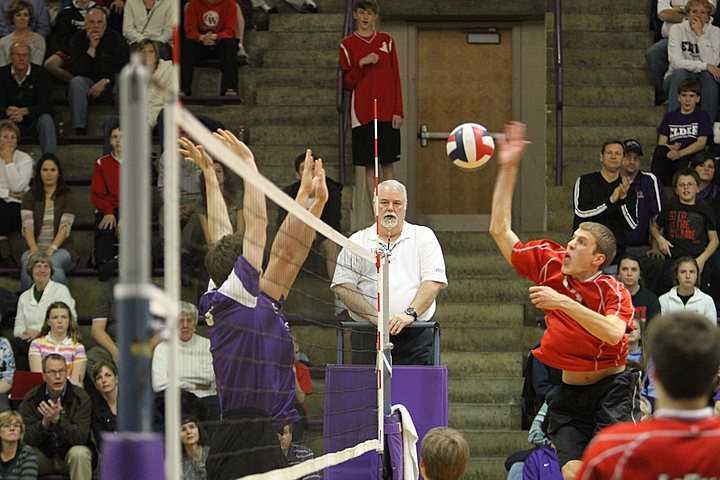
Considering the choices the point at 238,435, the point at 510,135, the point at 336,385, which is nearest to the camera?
the point at 238,435

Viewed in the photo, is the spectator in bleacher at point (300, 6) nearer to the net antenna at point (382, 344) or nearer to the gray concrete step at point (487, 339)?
the gray concrete step at point (487, 339)

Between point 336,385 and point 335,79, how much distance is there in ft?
27.5

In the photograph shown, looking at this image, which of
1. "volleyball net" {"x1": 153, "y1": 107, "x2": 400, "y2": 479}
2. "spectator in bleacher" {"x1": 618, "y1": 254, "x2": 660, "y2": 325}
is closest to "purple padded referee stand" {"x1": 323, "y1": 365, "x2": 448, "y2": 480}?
"volleyball net" {"x1": 153, "y1": 107, "x2": 400, "y2": 479}

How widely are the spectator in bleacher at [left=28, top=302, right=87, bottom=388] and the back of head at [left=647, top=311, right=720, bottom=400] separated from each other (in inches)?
329

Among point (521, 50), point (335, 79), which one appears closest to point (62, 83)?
point (335, 79)

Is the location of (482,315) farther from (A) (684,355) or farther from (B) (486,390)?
(A) (684,355)

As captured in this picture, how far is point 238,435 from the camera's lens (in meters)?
5.20

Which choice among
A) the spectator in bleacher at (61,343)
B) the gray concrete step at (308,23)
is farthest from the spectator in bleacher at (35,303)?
the gray concrete step at (308,23)

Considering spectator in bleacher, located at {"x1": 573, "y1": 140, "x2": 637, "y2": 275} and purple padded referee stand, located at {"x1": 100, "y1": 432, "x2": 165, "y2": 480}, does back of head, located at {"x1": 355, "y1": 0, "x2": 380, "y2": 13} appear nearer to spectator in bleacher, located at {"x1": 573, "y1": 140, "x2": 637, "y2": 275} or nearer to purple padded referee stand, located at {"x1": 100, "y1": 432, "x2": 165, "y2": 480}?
spectator in bleacher, located at {"x1": 573, "y1": 140, "x2": 637, "y2": 275}

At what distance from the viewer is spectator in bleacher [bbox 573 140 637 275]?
42.3ft

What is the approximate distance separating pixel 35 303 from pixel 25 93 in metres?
3.28

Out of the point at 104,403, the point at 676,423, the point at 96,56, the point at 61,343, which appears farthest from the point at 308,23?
the point at 676,423

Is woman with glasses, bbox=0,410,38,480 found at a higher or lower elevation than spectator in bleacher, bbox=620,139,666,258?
lower

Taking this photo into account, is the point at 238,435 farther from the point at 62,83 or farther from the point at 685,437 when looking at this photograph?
the point at 62,83
